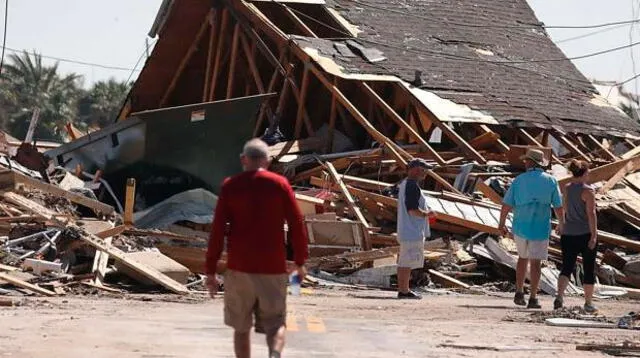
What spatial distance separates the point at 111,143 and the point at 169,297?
1193 centimetres

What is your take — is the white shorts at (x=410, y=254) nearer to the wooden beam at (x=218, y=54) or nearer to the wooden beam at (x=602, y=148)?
the wooden beam at (x=602, y=148)

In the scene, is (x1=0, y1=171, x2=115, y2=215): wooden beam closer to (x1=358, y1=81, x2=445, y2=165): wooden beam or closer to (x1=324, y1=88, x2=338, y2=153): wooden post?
(x1=358, y1=81, x2=445, y2=165): wooden beam

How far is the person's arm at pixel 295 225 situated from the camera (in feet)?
25.8

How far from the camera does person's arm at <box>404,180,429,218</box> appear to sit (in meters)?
14.8

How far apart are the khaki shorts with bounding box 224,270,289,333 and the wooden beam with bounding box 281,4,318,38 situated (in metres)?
18.2

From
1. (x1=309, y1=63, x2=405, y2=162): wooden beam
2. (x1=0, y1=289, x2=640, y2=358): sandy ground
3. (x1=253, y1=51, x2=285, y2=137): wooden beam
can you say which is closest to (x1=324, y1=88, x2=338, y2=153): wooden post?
(x1=309, y1=63, x2=405, y2=162): wooden beam

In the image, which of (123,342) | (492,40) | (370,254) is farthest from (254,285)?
(492,40)

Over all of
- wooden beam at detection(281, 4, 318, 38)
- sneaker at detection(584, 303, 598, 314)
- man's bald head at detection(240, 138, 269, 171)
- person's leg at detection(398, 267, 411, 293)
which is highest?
wooden beam at detection(281, 4, 318, 38)

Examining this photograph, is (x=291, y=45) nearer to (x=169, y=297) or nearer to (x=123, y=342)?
(x=169, y=297)

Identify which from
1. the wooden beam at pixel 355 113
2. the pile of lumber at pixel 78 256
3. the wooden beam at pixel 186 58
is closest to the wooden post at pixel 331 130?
the wooden beam at pixel 355 113

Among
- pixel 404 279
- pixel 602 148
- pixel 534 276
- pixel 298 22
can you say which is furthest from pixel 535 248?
pixel 298 22

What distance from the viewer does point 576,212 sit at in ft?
45.7

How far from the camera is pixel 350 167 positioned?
22766 mm

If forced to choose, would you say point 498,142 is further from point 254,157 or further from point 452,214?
point 254,157
